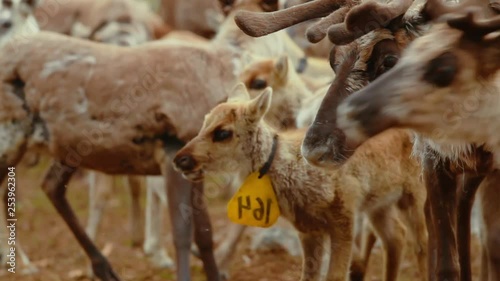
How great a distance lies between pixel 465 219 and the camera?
6.59 metres

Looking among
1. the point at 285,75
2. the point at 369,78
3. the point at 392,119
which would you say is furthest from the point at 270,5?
the point at 392,119

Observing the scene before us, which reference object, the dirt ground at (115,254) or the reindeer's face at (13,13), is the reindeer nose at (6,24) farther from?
the dirt ground at (115,254)

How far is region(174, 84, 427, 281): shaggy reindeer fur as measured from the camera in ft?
22.5

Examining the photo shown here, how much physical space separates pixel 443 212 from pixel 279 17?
141 centimetres

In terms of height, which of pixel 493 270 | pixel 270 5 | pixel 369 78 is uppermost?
pixel 270 5

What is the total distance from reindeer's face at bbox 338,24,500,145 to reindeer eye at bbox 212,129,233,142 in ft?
5.66

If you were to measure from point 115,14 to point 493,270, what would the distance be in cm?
736

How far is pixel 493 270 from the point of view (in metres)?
6.01

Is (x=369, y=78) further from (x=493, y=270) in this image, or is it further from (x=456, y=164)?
(x=493, y=270)

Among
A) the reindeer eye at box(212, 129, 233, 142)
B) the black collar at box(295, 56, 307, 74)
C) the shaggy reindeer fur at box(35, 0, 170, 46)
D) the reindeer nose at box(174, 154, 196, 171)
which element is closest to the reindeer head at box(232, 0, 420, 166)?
the reindeer eye at box(212, 129, 233, 142)

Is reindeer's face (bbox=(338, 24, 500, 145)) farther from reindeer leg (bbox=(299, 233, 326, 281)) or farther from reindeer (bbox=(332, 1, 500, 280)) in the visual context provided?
reindeer leg (bbox=(299, 233, 326, 281))

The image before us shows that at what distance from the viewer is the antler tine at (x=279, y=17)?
6.46 meters

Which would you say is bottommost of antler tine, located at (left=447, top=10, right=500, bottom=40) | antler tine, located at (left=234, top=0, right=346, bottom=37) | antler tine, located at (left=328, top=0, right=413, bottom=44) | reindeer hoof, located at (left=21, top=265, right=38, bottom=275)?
reindeer hoof, located at (left=21, top=265, right=38, bottom=275)

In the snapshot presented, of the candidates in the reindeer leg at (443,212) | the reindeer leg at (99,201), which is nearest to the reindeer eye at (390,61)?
the reindeer leg at (443,212)
